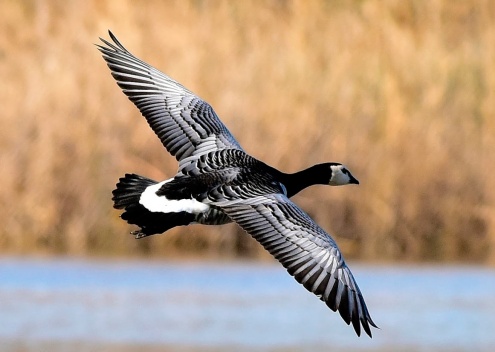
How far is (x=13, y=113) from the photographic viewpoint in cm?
1362

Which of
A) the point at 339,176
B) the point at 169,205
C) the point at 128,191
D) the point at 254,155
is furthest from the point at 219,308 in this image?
the point at 169,205

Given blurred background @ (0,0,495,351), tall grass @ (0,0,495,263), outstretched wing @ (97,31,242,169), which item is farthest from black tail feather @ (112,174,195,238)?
tall grass @ (0,0,495,263)

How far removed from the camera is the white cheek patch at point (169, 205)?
798 cm

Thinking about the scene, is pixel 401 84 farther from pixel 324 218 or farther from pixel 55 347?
pixel 55 347

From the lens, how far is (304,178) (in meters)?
8.93

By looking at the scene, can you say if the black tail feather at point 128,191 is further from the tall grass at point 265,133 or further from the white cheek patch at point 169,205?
the tall grass at point 265,133

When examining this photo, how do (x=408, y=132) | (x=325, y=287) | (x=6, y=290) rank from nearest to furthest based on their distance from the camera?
(x=325, y=287) < (x=6, y=290) < (x=408, y=132)

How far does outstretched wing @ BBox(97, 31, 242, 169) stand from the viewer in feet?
28.9

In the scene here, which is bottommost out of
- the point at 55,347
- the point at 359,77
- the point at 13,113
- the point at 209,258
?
the point at 55,347

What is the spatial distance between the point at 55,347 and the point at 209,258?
286cm

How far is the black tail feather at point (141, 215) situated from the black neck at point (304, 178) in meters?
0.76

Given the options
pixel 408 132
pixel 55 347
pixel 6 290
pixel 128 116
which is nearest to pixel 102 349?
pixel 55 347

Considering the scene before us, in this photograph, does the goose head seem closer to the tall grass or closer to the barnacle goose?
the barnacle goose

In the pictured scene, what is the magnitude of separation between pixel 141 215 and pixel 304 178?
133 centimetres
